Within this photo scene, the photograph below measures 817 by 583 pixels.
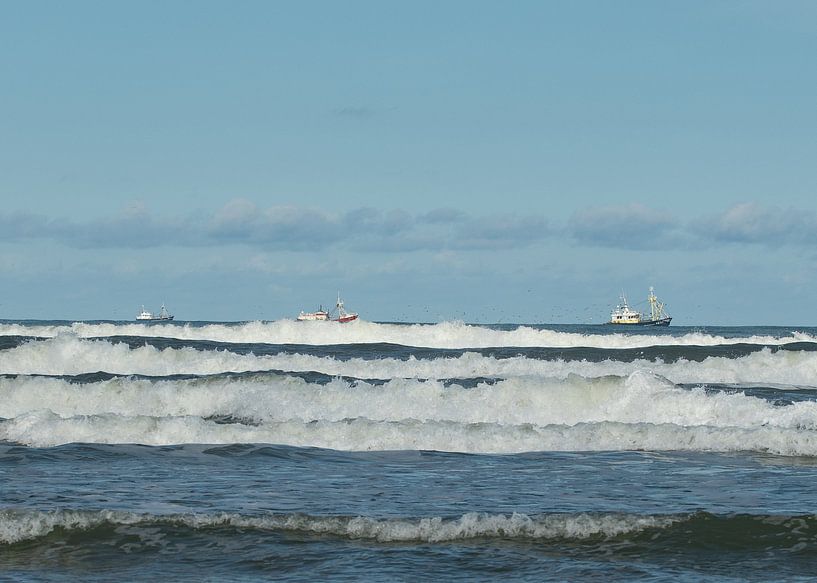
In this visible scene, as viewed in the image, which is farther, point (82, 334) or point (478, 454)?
point (82, 334)

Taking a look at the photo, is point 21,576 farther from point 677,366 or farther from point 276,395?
point 677,366

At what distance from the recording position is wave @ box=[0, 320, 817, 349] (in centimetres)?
7044

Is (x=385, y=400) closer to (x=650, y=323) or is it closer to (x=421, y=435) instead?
(x=421, y=435)

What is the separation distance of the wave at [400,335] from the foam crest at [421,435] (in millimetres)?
46952

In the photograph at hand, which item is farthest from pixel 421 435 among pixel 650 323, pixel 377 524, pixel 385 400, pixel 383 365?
pixel 650 323

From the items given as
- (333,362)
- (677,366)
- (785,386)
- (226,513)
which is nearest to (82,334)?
(333,362)

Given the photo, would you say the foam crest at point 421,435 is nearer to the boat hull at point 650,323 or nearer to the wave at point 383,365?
the wave at point 383,365

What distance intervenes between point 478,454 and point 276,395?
9.80m

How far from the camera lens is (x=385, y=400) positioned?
2848 centimetres

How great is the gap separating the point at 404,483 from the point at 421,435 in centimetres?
476

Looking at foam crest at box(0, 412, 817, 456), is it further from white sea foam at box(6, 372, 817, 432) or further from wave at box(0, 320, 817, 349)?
wave at box(0, 320, 817, 349)

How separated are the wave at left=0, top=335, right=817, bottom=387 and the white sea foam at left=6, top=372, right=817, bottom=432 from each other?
10.5 m

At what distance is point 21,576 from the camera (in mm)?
11258

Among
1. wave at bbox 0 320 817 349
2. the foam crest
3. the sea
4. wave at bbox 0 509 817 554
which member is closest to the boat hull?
wave at bbox 0 320 817 349
